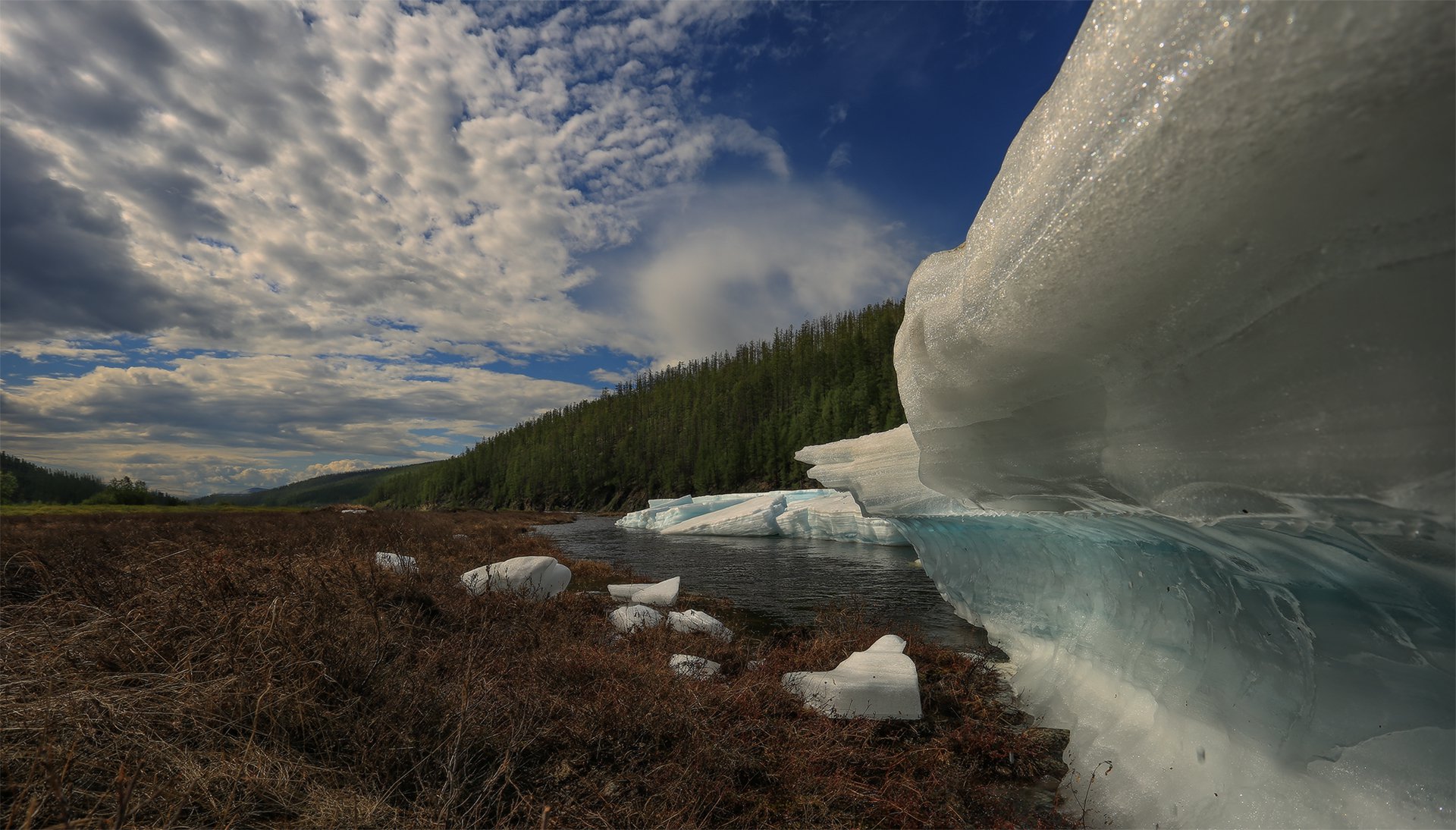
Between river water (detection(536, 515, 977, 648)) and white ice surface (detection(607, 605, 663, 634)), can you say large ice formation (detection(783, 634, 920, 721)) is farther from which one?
river water (detection(536, 515, 977, 648))

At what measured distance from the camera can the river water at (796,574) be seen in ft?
36.9

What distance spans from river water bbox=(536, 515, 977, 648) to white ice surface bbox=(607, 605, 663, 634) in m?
3.03

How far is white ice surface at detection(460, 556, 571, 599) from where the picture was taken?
8852mm

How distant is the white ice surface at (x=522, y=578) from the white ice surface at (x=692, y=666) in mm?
3384

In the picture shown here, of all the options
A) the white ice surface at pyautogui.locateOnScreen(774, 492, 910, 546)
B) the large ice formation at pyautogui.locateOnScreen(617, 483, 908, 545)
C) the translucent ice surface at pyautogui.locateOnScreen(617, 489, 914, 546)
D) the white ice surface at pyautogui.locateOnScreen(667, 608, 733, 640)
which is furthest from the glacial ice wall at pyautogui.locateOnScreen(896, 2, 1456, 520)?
the white ice surface at pyautogui.locateOnScreen(774, 492, 910, 546)

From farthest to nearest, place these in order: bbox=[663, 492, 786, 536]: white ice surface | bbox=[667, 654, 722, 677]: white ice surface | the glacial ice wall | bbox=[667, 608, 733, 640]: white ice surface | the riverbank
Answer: bbox=[663, 492, 786, 536]: white ice surface
bbox=[667, 608, 733, 640]: white ice surface
bbox=[667, 654, 722, 677]: white ice surface
the riverbank
the glacial ice wall

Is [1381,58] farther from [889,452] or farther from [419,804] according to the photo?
[889,452]

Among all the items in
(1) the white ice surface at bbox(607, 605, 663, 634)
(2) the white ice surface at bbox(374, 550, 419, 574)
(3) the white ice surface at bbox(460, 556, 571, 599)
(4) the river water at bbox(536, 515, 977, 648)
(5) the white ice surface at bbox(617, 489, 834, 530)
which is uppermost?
(5) the white ice surface at bbox(617, 489, 834, 530)

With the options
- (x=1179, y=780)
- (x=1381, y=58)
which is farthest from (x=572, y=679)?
(x=1381, y=58)

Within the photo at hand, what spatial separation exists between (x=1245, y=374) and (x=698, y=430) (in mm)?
84554

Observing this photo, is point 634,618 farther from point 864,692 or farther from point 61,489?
point 61,489

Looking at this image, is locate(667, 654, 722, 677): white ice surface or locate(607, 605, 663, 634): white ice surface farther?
locate(607, 605, 663, 634): white ice surface

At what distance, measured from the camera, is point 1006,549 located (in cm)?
813

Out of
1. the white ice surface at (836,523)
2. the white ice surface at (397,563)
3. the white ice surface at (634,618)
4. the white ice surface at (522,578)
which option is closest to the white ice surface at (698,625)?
the white ice surface at (634,618)
